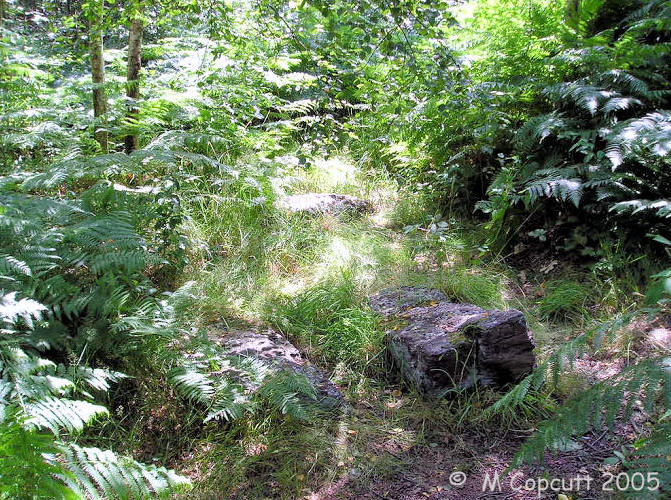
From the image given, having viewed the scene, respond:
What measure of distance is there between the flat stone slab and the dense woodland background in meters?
0.15

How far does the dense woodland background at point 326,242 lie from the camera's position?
194cm

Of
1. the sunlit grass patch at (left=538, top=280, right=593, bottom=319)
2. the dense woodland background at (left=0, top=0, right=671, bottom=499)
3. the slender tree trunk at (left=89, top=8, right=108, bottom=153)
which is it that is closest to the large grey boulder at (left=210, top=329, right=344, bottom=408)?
the dense woodland background at (left=0, top=0, right=671, bottom=499)

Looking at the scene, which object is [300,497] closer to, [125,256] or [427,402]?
[427,402]

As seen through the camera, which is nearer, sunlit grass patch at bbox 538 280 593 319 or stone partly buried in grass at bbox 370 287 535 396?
stone partly buried in grass at bbox 370 287 535 396

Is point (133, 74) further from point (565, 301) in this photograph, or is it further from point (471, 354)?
point (565, 301)

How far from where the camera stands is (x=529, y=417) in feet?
7.74

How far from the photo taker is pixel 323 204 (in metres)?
4.62

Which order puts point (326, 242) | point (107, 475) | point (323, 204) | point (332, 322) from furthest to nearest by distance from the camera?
point (323, 204), point (326, 242), point (332, 322), point (107, 475)

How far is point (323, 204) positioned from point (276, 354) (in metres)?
2.29

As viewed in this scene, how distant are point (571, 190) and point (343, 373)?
6.74 ft

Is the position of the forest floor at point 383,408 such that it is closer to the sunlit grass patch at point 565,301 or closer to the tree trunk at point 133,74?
the sunlit grass patch at point 565,301

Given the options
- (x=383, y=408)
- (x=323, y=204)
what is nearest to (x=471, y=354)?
(x=383, y=408)

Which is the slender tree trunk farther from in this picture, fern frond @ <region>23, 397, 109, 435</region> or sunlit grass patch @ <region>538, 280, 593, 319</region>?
sunlit grass patch @ <region>538, 280, 593, 319</region>

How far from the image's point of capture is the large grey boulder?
242cm
